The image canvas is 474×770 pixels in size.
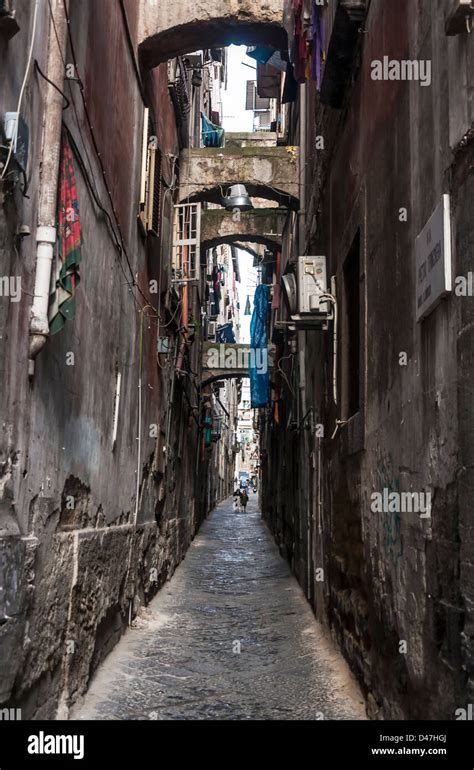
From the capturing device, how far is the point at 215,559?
15547 millimetres

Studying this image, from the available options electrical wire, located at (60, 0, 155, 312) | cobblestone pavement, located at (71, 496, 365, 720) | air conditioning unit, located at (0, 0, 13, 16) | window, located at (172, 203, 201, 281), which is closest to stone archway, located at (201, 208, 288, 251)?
window, located at (172, 203, 201, 281)

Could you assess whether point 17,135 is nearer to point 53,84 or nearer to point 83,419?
point 53,84

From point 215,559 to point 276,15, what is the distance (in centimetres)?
992

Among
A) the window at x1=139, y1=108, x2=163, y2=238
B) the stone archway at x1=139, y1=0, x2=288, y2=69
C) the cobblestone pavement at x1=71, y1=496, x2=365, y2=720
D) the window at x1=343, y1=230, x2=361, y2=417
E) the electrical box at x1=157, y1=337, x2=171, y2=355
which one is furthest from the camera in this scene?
the electrical box at x1=157, y1=337, x2=171, y2=355

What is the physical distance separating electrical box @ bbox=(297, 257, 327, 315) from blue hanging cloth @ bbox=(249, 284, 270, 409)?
29.1ft

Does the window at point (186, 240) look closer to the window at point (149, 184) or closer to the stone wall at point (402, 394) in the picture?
the window at point (149, 184)

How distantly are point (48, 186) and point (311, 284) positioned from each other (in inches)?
149

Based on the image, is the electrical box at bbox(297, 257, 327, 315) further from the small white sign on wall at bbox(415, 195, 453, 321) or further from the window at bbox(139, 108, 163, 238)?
the small white sign on wall at bbox(415, 195, 453, 321)

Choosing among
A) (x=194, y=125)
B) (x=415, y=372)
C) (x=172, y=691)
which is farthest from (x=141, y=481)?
(x=194, y=125)

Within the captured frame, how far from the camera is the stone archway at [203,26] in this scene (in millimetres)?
9352

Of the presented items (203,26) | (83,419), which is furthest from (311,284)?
(203,26)

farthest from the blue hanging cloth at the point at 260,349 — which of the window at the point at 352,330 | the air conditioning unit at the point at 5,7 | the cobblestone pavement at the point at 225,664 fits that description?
the air conditioning unit at the point at 5,7

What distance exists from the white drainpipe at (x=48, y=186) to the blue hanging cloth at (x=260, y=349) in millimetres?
12209

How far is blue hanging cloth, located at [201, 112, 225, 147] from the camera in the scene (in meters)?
17.1
